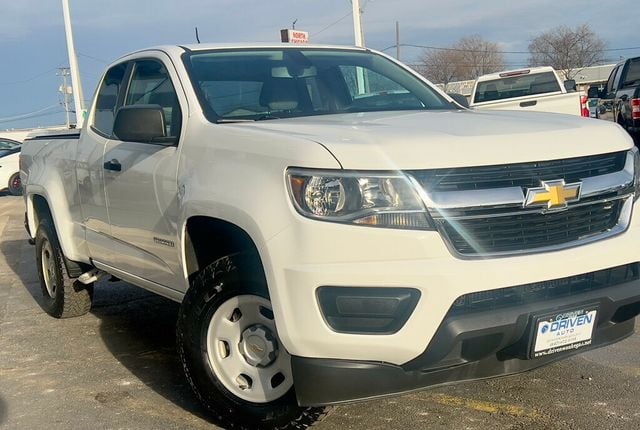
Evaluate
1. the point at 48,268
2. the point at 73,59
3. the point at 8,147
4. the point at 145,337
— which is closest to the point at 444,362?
the point at 145,337

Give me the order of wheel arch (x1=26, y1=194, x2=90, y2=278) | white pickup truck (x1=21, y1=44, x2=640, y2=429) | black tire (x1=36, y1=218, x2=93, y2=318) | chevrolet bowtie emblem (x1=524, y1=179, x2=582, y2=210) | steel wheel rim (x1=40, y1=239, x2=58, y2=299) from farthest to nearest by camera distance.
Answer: steel wheel rim (x1=40, y1=239, x2=58, y2=299) < black tire (x1=36, y1=218, x2=93, y2=318) < wheel arch (x1=26, y1=194, x2=90, y2=278) < chevrolet bowtie emblem (x1=524, y1=179, x2=582, y2=210) < white pickup truck (x1=21, y1=44, x2=640, y2=429)

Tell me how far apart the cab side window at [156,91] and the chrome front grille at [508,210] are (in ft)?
5.38

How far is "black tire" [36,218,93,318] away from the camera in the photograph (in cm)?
557

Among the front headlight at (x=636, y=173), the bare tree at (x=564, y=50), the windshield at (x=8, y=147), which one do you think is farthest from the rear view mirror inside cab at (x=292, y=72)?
the bare tree at (x=564, y=50)

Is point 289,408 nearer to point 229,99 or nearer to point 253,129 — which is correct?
point 253,129

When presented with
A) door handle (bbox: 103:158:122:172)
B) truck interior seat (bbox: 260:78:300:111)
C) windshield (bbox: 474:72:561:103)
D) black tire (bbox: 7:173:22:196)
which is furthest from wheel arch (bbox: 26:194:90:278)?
black tire (bbox: 7:173:22:196)

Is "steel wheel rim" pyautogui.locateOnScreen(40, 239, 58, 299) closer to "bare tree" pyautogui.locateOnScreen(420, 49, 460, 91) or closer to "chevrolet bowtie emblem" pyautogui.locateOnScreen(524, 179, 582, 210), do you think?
"chevrolet bowtie emblem" pyautogui.locateOnScreen(524, 179, 582, 210)

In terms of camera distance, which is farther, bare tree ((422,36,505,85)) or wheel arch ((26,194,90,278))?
bare tree ((422,36,505,85))

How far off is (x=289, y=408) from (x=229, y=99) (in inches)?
68.3

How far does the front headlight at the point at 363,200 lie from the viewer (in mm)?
2730

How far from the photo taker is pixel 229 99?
3.98m

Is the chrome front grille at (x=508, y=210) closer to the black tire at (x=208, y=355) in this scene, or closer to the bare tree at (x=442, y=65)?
the black tire at (x=208, y=355)

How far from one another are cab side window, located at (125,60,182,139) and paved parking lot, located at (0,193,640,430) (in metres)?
1.48

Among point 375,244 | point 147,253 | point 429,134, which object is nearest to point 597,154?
point 429,134
